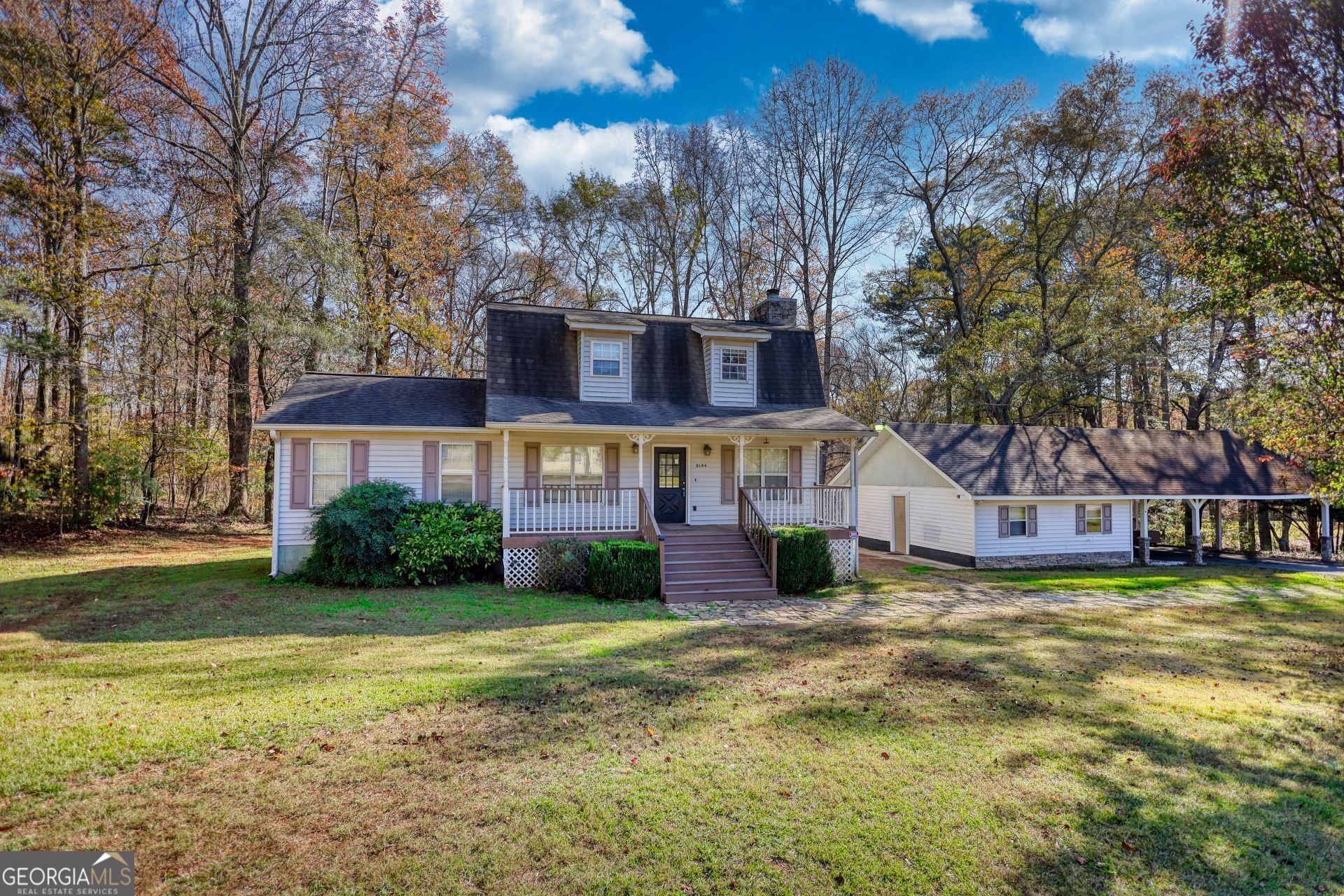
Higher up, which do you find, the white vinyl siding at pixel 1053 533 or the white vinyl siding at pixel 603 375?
the white vinyl siding at pixel 603 375

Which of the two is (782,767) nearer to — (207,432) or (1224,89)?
(1224,89)

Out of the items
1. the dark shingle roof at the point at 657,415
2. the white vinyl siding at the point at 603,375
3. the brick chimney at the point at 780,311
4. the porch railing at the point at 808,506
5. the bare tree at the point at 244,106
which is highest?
the bare tree at the point at 244,106

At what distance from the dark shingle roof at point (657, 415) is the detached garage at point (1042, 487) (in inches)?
220

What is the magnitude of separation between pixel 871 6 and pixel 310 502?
1713cm

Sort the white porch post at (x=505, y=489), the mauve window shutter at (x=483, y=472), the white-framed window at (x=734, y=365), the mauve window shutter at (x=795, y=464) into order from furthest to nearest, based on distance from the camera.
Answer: the white-framed window at (x=734, y=365)
the mauve window shutter at (x=795, y=464)
the mauve window shutter at (x=483, y=472)
the white porch post at (x=505, y=489)

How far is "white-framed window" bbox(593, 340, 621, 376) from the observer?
Result: 15.4m

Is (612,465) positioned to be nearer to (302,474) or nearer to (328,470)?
(328,470)

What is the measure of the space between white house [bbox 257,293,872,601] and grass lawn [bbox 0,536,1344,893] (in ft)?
14.4

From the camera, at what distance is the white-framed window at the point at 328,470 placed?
13.1 meters

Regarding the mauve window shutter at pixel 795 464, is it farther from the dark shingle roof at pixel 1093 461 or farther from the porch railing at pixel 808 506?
the dark shingle roof at pixel 1093 461

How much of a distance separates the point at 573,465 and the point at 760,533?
15.3 ft

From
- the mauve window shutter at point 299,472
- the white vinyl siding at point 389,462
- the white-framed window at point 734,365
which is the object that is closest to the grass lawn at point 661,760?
the white vinyl siding at point 389,462

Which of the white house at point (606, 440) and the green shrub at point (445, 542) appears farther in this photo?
the white house at point (606, 440)

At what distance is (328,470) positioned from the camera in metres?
13.2
